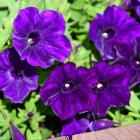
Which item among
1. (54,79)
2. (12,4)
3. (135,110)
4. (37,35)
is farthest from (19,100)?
(135,110)

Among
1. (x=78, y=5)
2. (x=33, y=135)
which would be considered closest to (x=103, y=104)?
(x=33, y=135)

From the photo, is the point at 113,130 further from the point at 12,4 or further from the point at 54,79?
the point at 12,4

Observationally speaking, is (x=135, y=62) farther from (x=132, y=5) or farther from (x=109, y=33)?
(x=132, y=5)

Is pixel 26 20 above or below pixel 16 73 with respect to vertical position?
above

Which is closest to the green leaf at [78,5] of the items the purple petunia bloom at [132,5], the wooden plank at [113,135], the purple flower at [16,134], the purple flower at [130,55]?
the purple petunia bloom at [132,5]

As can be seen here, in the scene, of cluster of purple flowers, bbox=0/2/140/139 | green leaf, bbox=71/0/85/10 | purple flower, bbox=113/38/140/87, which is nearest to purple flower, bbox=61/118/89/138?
cluster of purple flowers, bbox=0/2/140/139

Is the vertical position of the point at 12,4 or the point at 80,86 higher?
the point at 12,4

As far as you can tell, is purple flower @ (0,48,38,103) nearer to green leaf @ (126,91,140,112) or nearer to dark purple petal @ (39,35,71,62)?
dark purple petal @ (39,35,71,62)
